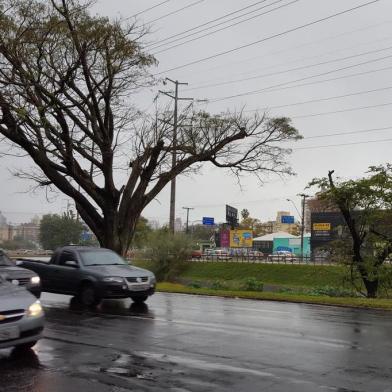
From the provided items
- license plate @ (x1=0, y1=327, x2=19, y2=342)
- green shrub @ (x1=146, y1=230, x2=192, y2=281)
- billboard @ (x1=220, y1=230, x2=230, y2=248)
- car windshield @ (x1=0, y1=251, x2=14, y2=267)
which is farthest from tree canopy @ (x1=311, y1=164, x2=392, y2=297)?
billboard @ (x1=220, y1=230, x2=230, y2=248)

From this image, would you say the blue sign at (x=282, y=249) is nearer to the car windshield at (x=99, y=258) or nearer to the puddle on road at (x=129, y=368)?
the car windshield at (x=99, y=258)

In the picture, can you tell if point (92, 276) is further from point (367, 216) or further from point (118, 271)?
point (367, 216)

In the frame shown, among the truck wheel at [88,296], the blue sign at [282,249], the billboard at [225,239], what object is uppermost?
the billboard at [225,239]

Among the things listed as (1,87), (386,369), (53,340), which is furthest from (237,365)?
(1,87)

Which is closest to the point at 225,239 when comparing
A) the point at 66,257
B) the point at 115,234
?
the point at 115,234

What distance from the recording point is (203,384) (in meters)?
6.40

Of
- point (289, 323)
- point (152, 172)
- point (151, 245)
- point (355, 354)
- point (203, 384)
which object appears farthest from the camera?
point (151, 245)

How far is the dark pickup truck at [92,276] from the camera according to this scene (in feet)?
46.4

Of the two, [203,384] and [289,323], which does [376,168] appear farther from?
[203,384]

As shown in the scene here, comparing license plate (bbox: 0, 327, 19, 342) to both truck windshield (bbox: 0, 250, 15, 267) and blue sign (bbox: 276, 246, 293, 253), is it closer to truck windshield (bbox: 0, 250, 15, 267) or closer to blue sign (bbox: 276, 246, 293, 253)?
truck windshield (bbox: 0, 250, 15, 267)

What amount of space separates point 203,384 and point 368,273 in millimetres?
17024

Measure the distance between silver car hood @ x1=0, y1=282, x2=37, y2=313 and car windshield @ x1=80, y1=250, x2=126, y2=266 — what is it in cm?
701

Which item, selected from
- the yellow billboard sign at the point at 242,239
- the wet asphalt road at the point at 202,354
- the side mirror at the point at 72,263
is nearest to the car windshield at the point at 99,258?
the side mirror at the point at 72,263

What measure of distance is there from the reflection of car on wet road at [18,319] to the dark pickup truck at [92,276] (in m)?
6.07
